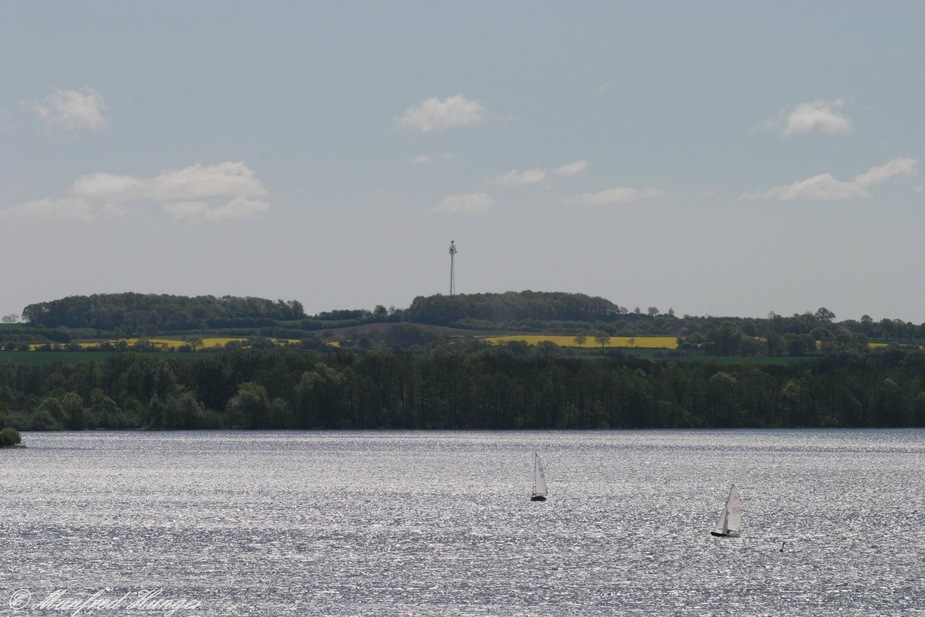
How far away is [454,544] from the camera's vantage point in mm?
75750

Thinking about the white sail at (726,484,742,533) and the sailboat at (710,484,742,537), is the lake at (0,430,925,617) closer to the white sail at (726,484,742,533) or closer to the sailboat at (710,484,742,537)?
the sailboat at (710,484,742,537)

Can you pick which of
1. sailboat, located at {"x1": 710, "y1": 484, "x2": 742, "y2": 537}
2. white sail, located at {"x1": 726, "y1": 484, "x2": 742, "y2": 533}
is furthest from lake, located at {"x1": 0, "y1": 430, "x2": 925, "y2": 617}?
white sail, located at {"x1": 726, "y1": 484, "x2": 742, "y2": 533}

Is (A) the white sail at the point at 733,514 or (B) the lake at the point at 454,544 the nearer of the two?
(B) the lake at the point at 454,544

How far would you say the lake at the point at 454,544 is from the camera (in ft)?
188

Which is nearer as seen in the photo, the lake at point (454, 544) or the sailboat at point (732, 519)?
the lake at point (454, 544)

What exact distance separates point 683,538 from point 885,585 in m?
19.2

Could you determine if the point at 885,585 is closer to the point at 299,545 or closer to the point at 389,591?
the point at 389,591

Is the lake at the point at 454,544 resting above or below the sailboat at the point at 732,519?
below

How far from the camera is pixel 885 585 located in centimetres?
6203

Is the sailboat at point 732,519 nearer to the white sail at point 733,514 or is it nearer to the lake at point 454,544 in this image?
the white sail at point 733,514

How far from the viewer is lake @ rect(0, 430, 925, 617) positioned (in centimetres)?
5719

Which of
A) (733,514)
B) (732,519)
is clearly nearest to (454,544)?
(732,519)

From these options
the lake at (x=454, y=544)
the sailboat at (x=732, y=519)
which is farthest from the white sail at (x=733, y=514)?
the lake at (x=454, y=544)

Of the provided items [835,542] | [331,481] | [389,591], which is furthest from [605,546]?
[331,481]
